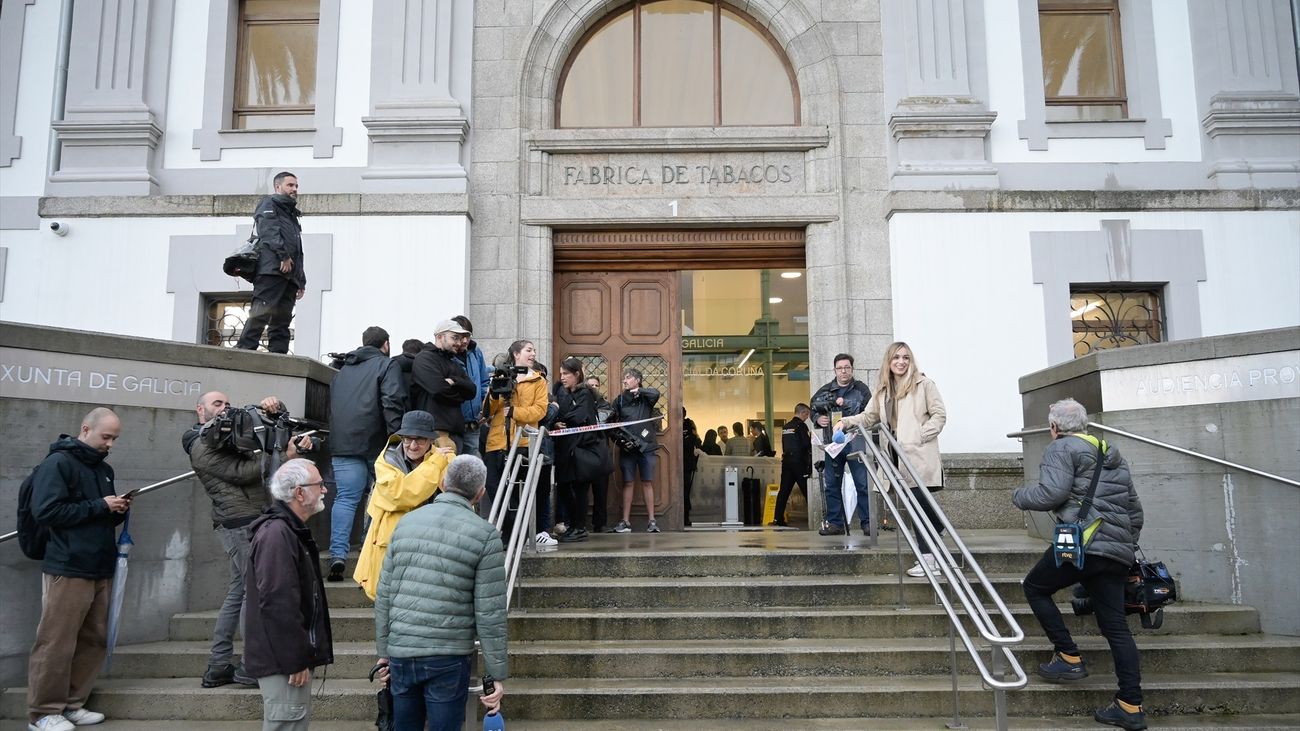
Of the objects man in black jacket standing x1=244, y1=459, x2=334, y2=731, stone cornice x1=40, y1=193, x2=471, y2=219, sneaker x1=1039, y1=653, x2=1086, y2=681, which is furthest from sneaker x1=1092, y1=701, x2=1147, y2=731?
stone cornice x1=40, y1=193, x2=471, y2=219

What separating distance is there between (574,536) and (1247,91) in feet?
29.8

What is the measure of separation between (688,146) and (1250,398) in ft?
21.4

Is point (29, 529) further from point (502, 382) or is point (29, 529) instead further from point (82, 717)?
point (502, 382)

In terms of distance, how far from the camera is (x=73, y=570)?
6117mm

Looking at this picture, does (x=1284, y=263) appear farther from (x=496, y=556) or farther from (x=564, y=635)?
(x=496, y=556)

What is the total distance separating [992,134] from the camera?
1155 centimetres

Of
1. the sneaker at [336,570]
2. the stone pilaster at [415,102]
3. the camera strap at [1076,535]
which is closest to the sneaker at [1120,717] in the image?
the camera strap at [1076,535]

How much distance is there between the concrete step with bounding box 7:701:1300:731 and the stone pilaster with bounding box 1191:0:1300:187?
7.32 metres

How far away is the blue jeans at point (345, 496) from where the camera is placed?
7629 mm

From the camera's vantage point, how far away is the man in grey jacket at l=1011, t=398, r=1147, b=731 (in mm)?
5895

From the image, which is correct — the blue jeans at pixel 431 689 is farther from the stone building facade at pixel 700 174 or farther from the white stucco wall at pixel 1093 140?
the white stucco wall at pixel 1093 140

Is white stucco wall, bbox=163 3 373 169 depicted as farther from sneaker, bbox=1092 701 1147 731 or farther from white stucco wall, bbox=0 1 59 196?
sneaker, bbox=1092 701 1147 731

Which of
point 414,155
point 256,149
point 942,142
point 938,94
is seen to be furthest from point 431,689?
point 938,94

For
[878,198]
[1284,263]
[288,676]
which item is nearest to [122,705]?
[288,676]
